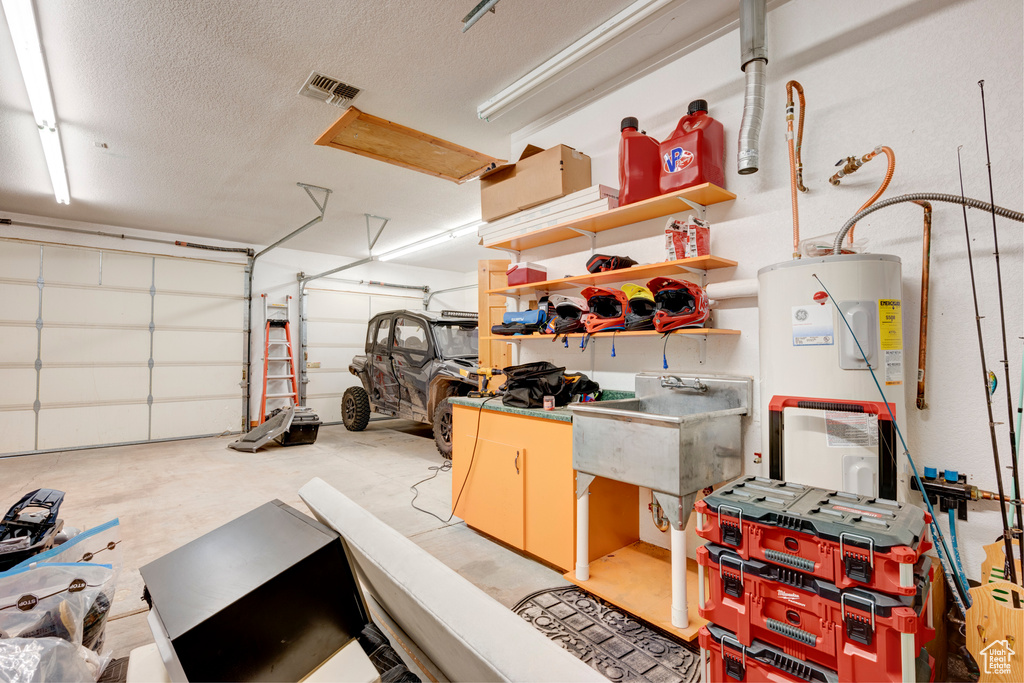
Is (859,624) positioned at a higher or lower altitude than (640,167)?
lower

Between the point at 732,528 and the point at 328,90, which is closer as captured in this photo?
the point at 732,528

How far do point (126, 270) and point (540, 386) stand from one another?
672 cm

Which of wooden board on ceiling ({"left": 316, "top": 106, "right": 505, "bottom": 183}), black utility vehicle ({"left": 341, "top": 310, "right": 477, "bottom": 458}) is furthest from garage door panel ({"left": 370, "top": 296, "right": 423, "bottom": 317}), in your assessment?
wooden board on ceiling ({"left": 316, "top": 106, "right": 505, "bottom": 183})

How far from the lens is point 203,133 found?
367cm

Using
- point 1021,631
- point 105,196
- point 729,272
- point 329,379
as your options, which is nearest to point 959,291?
point 729,272

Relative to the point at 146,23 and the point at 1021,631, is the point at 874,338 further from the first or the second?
the point at 146,23

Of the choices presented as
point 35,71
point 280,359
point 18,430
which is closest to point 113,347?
point 18,430

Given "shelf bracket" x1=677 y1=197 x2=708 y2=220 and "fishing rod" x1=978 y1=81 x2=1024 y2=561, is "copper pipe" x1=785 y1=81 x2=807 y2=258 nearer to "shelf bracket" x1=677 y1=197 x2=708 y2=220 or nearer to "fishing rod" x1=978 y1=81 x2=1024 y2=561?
"shelf bracket" x1=677 y1=197 x2=708 y2=220

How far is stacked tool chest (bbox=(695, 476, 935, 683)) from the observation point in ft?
3.64

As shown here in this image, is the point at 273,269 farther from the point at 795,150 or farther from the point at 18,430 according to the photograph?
the point at 795,150

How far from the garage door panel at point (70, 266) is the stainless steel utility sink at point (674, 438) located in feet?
23.5

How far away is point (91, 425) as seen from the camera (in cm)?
595

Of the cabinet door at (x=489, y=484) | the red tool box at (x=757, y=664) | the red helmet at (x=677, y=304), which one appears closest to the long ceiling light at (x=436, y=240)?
the cabinet door at (x=489, y=484)

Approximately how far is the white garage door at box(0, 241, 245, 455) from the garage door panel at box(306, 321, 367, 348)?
3.65 feet
